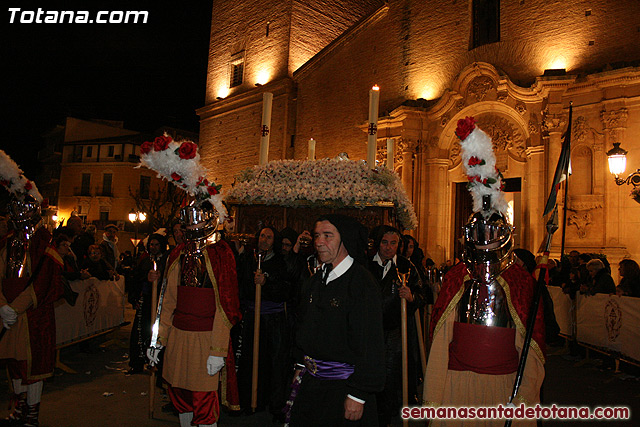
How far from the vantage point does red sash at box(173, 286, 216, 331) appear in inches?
179

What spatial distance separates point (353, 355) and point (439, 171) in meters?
14.2

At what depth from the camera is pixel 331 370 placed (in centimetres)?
312

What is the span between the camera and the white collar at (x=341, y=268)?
3.27 metres

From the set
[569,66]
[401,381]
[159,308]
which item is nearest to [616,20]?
[569,66]

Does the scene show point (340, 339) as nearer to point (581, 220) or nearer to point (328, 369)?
point (328, 369)

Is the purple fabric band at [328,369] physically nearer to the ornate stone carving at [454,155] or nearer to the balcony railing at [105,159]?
the ornate stone carving at [454,155]

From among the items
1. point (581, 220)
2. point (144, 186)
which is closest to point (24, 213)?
point (581, 220)

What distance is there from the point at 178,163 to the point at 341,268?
2215mm

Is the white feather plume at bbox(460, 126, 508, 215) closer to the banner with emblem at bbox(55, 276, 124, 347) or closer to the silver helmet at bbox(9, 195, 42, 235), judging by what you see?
the silver helmet at bbox(9, 195, 42, 235)

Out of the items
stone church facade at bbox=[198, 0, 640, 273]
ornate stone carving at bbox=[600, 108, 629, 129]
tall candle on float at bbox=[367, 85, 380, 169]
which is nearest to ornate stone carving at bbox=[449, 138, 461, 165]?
stone church facade at bbox=[198, 0, 640, 273]

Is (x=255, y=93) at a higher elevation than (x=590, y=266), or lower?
higher

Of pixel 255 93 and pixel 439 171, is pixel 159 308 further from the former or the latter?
pixel 255 93

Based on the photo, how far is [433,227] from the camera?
1647cm

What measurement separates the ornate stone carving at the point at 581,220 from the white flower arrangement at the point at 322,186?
7.43 meters
